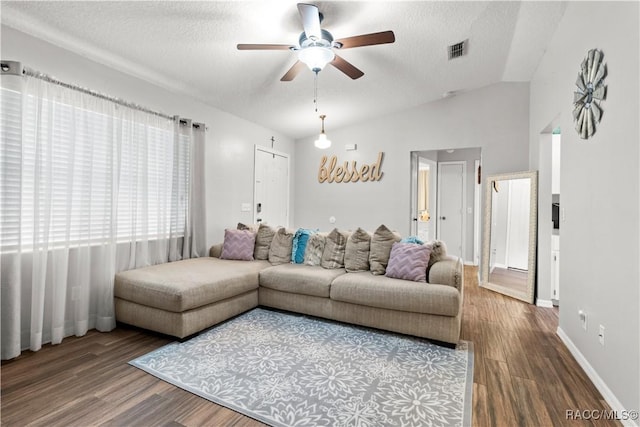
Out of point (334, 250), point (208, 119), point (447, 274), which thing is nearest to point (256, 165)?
point (208, 119)

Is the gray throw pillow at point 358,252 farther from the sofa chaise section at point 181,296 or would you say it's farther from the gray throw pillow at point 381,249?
the sofa chaise section at point 181,296

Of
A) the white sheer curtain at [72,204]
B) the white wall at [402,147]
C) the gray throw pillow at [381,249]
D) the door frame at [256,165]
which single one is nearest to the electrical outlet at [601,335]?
the gray throw pillow at [381,249]

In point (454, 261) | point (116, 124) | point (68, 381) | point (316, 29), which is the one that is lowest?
point (68, 381)

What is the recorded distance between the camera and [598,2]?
2.27 m

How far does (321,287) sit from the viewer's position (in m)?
3.29

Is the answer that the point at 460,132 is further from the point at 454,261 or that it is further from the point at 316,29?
the point at 316,29

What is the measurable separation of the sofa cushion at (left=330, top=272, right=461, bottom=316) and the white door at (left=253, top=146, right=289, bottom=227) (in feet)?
8.63

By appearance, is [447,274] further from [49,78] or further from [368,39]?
[49,78]

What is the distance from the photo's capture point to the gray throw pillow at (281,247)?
4.03m

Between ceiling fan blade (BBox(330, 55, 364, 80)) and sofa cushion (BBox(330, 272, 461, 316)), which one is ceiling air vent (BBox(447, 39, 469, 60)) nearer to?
ceiling fan blade (BBox(330, 55, 364, 80))

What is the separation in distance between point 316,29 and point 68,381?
9.88 ft

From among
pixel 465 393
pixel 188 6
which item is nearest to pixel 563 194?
pixel 465 393

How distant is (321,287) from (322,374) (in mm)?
1083

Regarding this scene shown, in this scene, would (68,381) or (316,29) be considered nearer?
(68,381)
